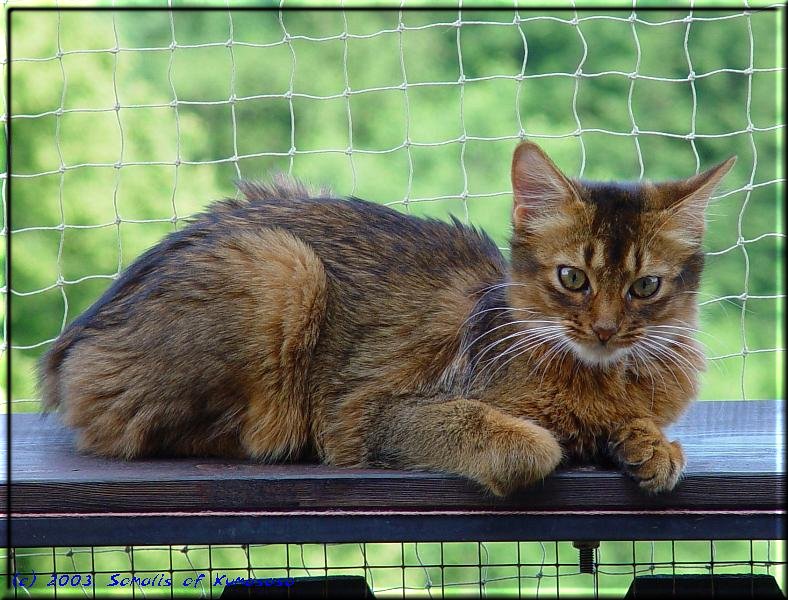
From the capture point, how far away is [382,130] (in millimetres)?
7559

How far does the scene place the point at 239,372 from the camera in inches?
94.9

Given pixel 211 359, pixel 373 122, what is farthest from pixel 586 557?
pixel 373 122

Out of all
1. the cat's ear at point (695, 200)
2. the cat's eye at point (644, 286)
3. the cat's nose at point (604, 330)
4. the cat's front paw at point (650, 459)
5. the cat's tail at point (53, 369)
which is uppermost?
the cat's ear at point (695, 200)

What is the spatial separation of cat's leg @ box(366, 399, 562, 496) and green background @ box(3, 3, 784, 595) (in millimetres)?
3077

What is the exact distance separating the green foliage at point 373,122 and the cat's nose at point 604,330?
3.42 meters

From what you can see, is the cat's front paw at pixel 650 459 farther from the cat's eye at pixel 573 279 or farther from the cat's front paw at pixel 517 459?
the cat's eye at pixel 573 279

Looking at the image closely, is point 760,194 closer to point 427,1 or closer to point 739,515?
point 427,1

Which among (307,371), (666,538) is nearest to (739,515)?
(666,538)

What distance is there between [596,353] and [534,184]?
438 millimetres

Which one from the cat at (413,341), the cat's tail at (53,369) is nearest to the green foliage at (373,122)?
the cat's tail at (53,369)

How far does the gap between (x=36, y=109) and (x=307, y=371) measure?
3.87 metres

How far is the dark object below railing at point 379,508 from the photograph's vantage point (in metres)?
2.21

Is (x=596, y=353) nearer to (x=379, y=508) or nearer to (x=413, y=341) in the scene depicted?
(x=413, y=341)

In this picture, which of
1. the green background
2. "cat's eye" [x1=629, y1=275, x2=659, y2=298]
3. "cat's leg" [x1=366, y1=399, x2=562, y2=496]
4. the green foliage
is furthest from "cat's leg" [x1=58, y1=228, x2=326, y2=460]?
the green foliage
